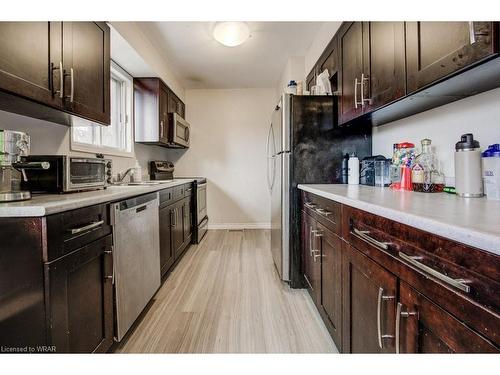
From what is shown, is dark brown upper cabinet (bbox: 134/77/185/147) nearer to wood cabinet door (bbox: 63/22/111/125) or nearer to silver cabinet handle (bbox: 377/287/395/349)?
wood cabinet door (bbox: 63/22/111/125)

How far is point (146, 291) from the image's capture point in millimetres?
1856

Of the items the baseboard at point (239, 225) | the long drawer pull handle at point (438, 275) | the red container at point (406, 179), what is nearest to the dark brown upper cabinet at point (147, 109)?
the baseboard at point (239, 225)

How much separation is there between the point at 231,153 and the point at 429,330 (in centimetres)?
422

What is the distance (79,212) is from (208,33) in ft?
7.96

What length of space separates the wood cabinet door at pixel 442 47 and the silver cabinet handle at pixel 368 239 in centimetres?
66

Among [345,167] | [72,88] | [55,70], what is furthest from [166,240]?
[345,167]

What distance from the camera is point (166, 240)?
2.44 m

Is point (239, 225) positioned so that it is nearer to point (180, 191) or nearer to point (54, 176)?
point (180, 191)

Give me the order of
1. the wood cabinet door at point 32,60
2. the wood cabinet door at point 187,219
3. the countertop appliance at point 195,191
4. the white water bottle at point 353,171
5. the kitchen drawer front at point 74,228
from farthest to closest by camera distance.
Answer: the countertop appliance at point 195,191
the wood cabinet door at point 187,219
the white water bottle at point 353,171
the wood cabinet door at point 32,60
the kitchen drawer front at point 74,228

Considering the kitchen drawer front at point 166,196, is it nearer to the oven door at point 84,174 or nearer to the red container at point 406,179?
the oven door at point 84,174

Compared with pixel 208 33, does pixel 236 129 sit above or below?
below

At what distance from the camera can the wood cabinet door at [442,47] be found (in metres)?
0.86
